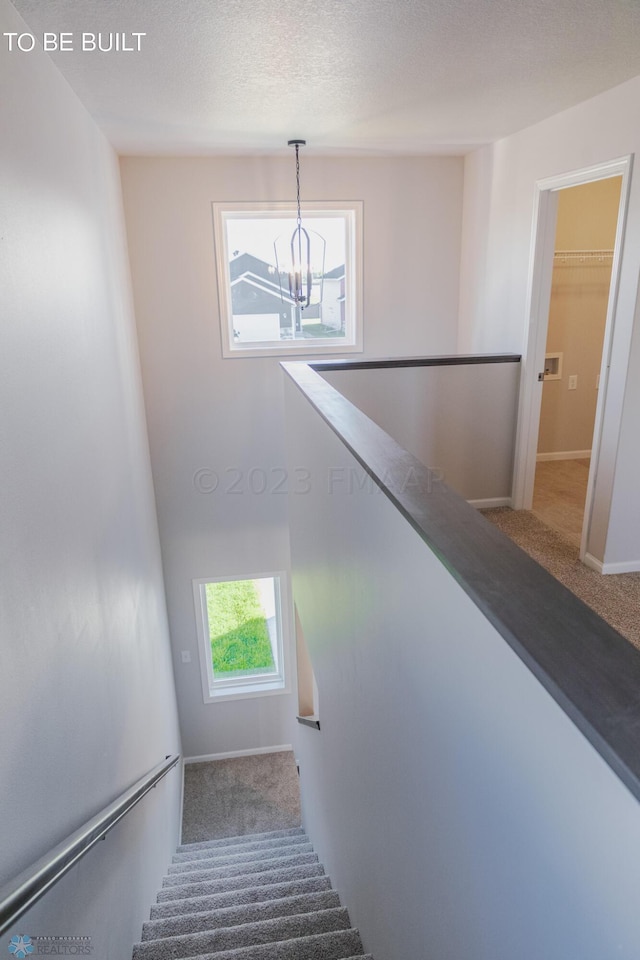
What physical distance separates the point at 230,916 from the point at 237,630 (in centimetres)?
360

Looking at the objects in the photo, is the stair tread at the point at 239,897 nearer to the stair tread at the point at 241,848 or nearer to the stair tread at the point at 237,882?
the stair tread at the point at 237,882

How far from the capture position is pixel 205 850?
4.70m

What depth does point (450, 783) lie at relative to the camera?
1.23 m

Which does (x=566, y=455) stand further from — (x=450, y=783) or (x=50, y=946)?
(x=50, y=946)

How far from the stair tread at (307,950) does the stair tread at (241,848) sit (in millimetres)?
2015

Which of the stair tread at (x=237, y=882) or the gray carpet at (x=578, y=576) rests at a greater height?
the gray carpet at (x=578, y=576)

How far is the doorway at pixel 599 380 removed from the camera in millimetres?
3139

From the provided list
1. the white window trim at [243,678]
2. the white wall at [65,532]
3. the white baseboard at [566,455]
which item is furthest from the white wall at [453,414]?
the white window trim at [243,678]

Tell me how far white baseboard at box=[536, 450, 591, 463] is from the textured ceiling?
2.81 m

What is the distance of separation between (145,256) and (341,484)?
356 cm

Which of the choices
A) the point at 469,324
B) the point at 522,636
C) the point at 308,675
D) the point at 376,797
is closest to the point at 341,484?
the point at 376,797

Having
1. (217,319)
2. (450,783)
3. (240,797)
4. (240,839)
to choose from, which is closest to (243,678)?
(240,797)

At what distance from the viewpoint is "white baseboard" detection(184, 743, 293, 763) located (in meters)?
6.30

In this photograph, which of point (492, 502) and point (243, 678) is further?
point (243, 678)
